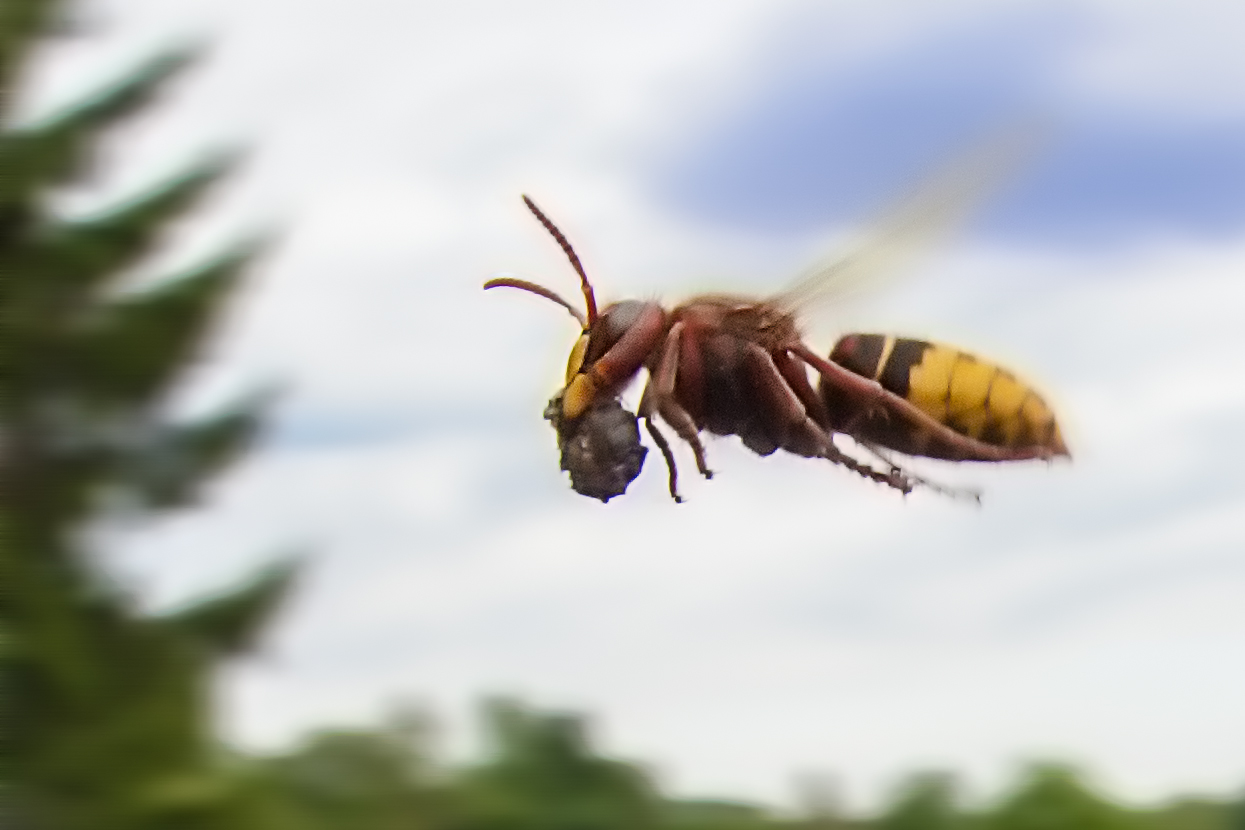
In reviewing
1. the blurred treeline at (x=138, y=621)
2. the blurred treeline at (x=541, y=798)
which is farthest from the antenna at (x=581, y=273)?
the blurred treeline at (x=138, y=621)

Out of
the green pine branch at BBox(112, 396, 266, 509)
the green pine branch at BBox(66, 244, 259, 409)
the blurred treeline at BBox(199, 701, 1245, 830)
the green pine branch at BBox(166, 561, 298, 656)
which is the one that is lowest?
the blurred treeline at BBox(199, 701, 1245, 830)

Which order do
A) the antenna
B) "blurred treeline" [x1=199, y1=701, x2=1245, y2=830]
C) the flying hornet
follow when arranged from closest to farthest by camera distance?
the flying hornet < the antenna < "blurred treeline" [x1=199, y1=701, x2=1245, y2=830]

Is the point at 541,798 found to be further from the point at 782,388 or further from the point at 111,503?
the point at 782,388

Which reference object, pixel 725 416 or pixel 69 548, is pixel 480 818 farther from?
pixel 725 416

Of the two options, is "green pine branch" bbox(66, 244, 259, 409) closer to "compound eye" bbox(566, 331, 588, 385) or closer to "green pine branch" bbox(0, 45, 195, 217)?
"green pine branch" bbox(0, 45, 195, 217)

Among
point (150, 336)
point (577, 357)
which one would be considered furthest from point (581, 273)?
point (150, 336)

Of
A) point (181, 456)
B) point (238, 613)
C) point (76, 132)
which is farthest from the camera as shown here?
point (238, 613)

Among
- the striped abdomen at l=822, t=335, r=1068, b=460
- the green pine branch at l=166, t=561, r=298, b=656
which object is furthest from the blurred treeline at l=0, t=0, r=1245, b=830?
the striped abdomen at l=822, t=335, r=1068, b=460

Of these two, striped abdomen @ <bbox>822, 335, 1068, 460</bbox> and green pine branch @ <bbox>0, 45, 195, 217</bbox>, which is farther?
green pine branch @ <bbox>0, 45, 195, 217</bbox>

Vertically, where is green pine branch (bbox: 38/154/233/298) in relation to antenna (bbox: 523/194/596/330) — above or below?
above
